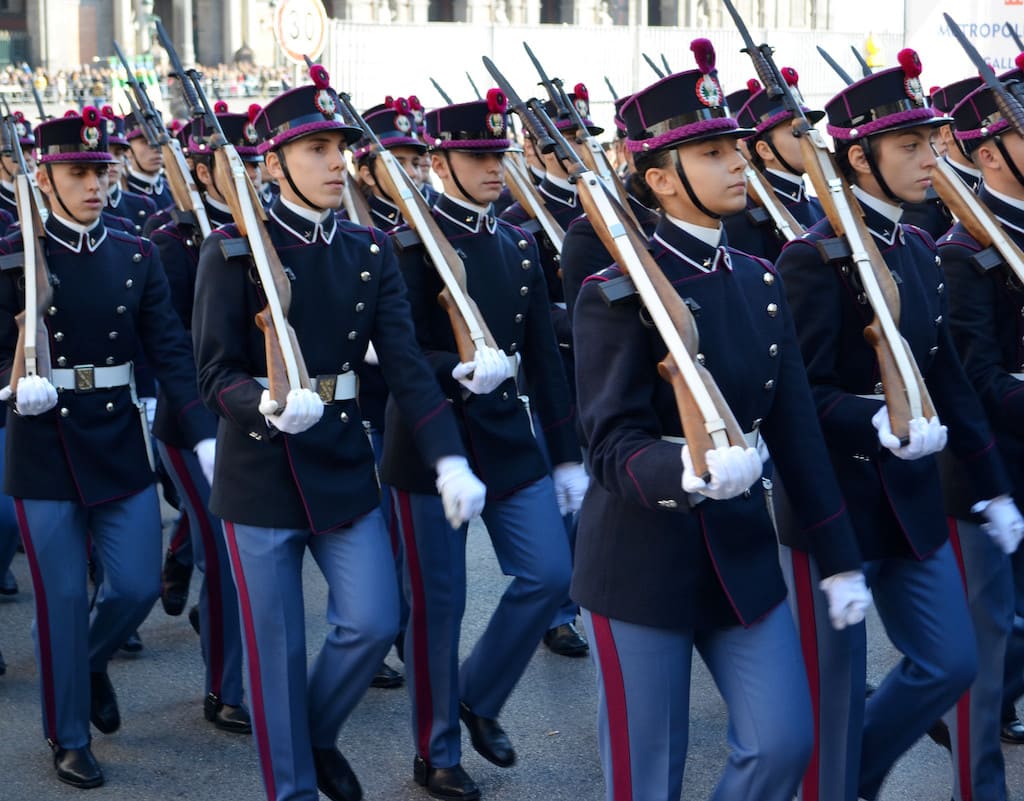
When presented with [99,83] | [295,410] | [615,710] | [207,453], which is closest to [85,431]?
[207,453]

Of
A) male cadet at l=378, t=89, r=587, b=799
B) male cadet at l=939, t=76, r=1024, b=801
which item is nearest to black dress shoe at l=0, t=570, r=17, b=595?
male cadet at l=378, t=89, r=587, b=799

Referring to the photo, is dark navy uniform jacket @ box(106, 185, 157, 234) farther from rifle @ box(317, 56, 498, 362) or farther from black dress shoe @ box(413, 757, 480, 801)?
black dress shoe @ box(413, 757, 480, 801)

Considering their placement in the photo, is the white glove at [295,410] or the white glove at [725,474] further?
the white glove at [295,410]

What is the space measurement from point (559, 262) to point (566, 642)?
58.6 inches

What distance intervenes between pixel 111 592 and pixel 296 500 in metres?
1.04

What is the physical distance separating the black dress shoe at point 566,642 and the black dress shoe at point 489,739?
1.05 metres

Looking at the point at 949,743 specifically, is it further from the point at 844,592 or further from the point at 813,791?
the point at 844,592

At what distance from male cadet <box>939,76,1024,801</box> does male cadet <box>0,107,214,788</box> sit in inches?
82.6

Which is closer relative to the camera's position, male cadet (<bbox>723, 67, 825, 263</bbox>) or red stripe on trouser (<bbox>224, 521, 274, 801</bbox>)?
red stripe on trouser (<bbox>224, 521, 274, 801</bbox>)

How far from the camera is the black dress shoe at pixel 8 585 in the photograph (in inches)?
264

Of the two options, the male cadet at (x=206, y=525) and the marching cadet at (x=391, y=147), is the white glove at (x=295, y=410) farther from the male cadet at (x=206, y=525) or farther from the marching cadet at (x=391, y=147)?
the marching cadet at (x=391, y=147)

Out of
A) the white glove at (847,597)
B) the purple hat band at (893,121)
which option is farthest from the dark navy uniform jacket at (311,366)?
the purple hat band at (893,121)

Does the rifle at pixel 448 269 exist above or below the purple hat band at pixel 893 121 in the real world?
below

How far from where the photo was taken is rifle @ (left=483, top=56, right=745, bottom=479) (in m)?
3.11
